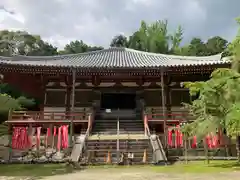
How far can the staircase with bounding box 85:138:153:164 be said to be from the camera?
1142 cm

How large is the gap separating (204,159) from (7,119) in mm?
11029

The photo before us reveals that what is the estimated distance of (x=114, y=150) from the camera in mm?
12047

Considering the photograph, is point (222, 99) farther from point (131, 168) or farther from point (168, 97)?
point (168, 97)

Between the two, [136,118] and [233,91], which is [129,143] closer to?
[136,118]

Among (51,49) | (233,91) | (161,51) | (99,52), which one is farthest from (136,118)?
(51,49)

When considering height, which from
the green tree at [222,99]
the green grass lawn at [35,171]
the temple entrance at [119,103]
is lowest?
the green grass lawn at [35,171]

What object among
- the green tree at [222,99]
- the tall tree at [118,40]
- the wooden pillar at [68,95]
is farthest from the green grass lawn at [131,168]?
the tall tree at [118,40]

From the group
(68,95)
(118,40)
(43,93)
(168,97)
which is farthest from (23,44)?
(168,97)

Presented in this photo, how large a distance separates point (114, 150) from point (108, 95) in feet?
24.2

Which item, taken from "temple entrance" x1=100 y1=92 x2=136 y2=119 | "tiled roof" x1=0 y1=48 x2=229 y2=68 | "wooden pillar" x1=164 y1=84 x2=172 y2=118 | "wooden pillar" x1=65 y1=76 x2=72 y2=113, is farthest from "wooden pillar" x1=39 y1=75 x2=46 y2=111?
"wooden pillar" x1=164 y1=84 x2=172 y2=118

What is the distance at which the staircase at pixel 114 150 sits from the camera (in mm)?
11416

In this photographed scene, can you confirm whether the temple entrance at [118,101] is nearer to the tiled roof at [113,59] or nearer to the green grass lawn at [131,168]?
the tiled roof at [113,59]

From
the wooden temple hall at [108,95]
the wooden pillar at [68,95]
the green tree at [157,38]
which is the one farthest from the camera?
the green tree at [157,38]

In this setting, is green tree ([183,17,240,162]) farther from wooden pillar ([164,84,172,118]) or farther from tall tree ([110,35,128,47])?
tall tree ([110,35,128,47])
